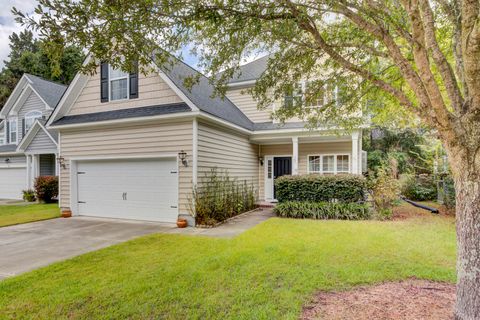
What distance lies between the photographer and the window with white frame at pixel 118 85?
9.55m

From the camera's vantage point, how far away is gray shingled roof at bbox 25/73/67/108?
16094mm

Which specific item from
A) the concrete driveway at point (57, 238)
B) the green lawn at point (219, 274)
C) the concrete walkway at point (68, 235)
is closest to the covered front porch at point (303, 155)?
the concrete walkway at point (68, 235)

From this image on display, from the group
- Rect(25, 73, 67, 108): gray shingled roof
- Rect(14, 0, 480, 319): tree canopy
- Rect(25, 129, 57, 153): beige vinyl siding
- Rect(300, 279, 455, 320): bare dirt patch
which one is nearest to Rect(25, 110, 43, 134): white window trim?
Rect(25, 73, 67, 108): gray shingled roof

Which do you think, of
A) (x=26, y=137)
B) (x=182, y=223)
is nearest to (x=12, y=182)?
(x=26, y=137)

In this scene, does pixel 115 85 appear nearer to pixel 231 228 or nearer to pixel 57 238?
pixel 57 238

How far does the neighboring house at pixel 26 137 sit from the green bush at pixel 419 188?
19507mm

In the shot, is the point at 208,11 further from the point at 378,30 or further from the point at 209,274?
the point at 209,274

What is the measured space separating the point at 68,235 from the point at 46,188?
8.67 meters

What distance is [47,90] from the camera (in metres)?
16.9

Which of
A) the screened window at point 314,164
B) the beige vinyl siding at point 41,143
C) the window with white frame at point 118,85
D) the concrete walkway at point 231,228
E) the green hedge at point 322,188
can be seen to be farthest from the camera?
the beige vinyl siding at point 41,143

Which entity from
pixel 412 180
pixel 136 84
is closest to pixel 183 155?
pixel 136 84

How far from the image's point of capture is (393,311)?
3.10 meters

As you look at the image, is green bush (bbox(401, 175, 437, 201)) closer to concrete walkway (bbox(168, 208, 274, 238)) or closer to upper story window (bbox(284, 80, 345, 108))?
concrete walkway (bbox(168, 208, 274, 238))

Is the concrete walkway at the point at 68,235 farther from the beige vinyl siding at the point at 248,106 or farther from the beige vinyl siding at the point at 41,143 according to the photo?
the beige vinyl siding at the point at 41,143
